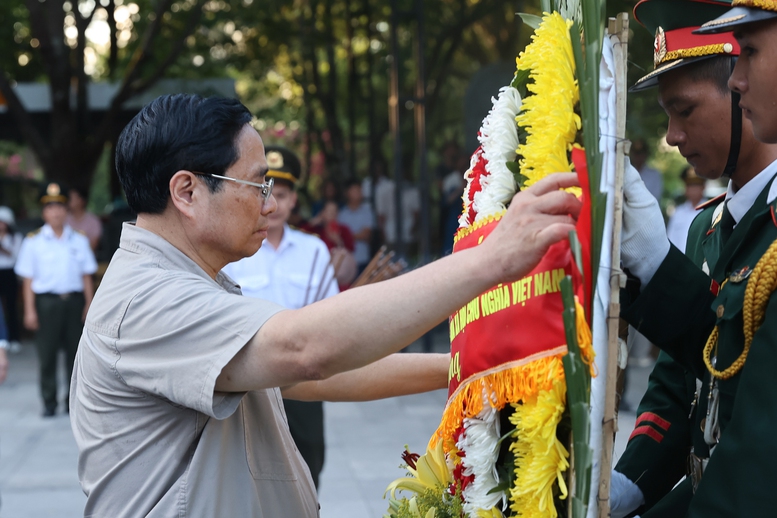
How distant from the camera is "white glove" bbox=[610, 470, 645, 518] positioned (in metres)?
2.12

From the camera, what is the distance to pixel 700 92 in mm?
2139

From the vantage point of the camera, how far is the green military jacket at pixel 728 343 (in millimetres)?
1490

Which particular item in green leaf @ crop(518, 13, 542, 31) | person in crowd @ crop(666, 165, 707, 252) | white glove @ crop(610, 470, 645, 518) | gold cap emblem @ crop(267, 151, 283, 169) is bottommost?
white glove @ crop(610, 470, 645, 518)

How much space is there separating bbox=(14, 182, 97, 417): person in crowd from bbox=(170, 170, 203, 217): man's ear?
6.33 metres

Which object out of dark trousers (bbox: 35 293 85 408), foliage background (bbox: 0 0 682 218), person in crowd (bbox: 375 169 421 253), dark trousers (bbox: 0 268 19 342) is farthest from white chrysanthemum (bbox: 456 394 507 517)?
dark trousers (bbox: 0 268 19 342)

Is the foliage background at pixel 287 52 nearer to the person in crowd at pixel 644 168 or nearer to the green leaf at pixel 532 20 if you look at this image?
the person in crowd at pixel 644 168

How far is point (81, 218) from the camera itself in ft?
35.4

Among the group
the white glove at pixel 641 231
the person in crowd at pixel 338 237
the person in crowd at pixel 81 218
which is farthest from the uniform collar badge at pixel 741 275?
the person in crowd at pixel 81 218

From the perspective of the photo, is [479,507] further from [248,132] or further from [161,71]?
[161,71]

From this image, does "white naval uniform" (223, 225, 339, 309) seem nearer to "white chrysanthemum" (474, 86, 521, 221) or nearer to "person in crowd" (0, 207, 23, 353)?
"white chrysanthemum" (474, 86, 521, 221)

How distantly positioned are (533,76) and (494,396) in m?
0.61

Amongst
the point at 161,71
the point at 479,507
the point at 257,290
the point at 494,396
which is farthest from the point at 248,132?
the point at 161,71

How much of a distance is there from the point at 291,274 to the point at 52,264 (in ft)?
14.3

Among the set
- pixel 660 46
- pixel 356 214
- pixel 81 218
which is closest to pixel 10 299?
pixel 81 218
